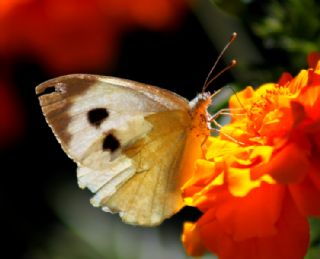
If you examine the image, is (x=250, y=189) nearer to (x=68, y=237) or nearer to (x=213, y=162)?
(x=213, y=162)

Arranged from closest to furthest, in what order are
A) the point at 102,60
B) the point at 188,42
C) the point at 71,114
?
1. the point at 71,114
2. the point at 102,60
3. the point at 188,42

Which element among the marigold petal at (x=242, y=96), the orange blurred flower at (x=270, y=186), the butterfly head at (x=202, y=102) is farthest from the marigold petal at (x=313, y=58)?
the butterfly head at (x=202, y=102)

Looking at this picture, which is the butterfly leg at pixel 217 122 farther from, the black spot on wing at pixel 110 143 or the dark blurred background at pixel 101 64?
the black spot on wing at pixel 110 143

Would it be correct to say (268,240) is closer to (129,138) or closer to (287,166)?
(287,166)

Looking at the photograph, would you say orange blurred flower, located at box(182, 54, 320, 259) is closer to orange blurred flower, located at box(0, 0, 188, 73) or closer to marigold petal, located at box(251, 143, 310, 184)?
marigold petal, located at box(251, 143, 310, 184)

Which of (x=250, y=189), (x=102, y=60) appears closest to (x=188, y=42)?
(x=102, y=60)

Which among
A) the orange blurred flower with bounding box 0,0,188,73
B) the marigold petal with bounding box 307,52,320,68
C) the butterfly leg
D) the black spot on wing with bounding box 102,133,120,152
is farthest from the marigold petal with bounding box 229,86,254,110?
the orange blurred flower with bounding box 0,0,188,73
